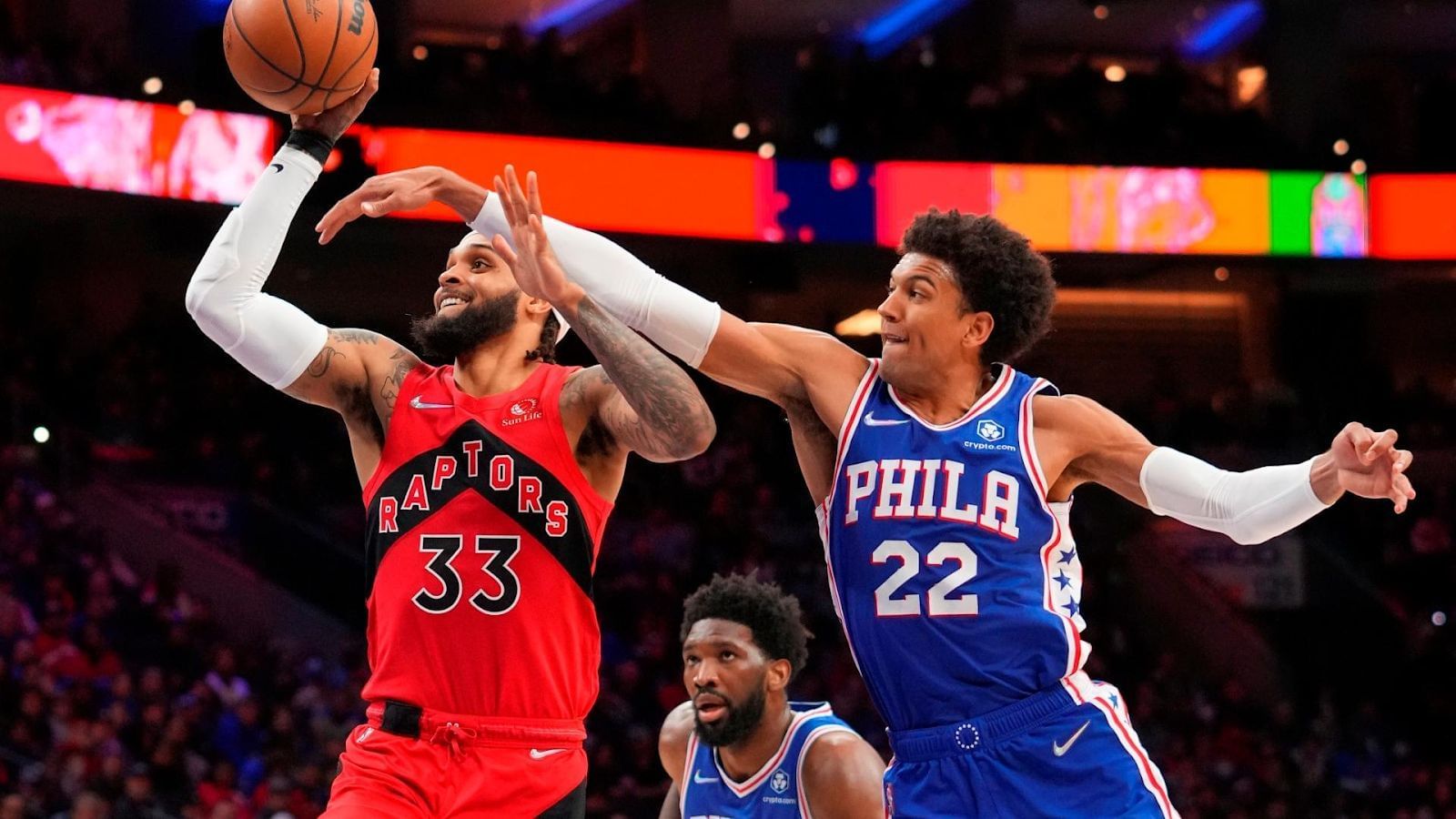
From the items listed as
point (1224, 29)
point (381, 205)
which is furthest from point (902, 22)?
point (381, 205)

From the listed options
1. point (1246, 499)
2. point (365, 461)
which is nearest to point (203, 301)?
point (365, 461)

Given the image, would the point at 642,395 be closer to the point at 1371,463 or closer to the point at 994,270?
the point at 994,270

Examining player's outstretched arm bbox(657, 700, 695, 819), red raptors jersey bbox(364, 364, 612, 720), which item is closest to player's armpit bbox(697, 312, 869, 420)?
red raptors jersey bbox(364, 364, 612, 720)

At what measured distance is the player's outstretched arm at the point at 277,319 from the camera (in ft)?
14.3

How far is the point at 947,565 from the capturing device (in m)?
3.79

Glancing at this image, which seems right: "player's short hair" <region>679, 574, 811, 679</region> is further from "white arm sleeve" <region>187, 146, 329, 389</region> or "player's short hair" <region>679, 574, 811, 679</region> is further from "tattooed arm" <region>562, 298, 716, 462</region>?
"white arm sleeve" <region>187, 146, 329, 389</region>

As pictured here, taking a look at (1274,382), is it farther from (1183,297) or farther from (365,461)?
(365,461)

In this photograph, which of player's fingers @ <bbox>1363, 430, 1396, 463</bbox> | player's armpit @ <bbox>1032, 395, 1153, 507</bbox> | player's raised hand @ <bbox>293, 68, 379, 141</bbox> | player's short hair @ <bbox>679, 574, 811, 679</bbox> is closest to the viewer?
player's fingers @ <bbox>1363, 430, 1396, 463</bbox>

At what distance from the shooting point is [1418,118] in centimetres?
1925

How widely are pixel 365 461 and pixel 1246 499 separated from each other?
89.1 inches

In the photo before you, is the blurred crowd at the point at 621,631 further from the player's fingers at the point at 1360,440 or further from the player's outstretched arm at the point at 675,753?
the player's fingers at the point at 1360,440

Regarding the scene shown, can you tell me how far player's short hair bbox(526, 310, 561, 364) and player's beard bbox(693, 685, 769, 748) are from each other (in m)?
1.66

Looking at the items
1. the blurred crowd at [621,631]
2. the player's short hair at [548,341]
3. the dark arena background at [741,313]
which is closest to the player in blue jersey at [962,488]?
the player's short hair at [548,341]

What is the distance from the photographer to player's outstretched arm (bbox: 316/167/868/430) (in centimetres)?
393
